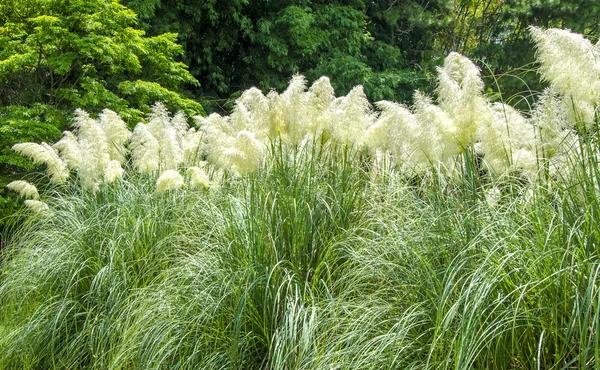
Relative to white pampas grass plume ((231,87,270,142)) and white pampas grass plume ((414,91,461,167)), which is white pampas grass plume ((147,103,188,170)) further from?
white pampas grass plume ((414,91,461,167))

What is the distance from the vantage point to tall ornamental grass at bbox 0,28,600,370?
2.72 m

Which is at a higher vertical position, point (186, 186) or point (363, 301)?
point (186, 186)

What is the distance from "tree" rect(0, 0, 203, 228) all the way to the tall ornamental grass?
3713 mm

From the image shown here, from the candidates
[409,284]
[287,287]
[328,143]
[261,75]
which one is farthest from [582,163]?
[261,75]

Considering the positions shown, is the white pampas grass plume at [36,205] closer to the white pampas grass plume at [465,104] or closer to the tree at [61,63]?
the tree at [61,63]

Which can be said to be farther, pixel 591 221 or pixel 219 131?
pixel 219 131

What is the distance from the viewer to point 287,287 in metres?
3.44

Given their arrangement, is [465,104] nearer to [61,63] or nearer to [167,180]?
[167,180]

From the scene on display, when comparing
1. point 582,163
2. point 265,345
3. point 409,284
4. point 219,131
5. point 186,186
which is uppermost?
point 219,131

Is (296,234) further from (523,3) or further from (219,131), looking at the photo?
(523,3)

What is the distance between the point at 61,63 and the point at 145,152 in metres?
4.09

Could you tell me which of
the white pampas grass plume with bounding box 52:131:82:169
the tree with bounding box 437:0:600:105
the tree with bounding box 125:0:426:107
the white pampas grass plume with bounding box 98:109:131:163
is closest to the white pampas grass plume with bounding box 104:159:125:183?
the white pampas grass plume with bounding box 52:131:82:169

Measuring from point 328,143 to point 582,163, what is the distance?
2.07 metres

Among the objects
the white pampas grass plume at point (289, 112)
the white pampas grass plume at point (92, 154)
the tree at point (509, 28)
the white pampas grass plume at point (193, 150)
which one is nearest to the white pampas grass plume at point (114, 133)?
the white pampas grass plume at point (92, 154)
